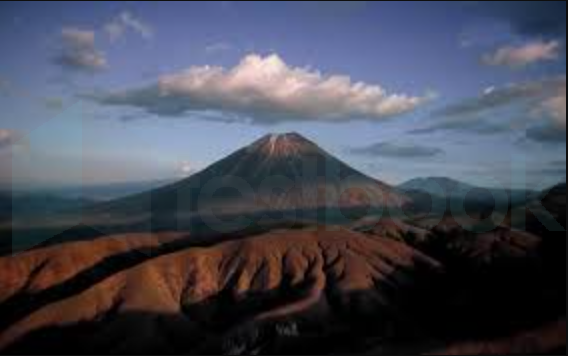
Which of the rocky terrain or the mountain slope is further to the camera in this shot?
the mountain slope

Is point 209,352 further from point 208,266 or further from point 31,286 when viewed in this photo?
point 31,286

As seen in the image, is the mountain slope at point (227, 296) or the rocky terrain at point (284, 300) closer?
the rocky terrain at point (284, 300)

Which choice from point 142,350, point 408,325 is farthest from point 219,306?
point 408,325

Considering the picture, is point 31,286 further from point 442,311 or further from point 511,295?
point 511,295

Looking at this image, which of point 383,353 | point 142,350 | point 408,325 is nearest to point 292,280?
point 408,325

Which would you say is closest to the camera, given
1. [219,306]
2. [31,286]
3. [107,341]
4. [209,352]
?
[209,352]

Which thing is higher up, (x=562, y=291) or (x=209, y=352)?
(x=562, y=291)

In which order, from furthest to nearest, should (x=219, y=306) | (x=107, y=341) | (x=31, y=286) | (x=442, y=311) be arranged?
(x=31, y=286)
(x=219, y=306)
(x=442, y=311)
(x=107, y=341)

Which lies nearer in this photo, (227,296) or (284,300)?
(284,300)

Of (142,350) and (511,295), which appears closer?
(142,350)

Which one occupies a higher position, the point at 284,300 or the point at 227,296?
the point at 284,300
